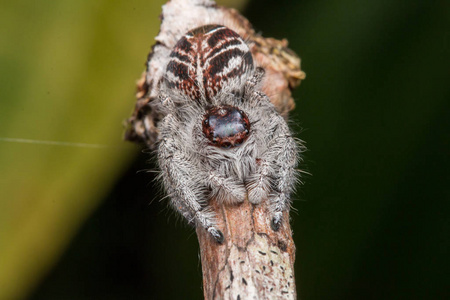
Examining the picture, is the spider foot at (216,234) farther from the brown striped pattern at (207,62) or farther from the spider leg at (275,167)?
the brown striped pattern at (207,62)

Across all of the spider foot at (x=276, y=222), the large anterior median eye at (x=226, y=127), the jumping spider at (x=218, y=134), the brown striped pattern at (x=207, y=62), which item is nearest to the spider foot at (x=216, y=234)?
the jumping spider at (x=218, y=134)

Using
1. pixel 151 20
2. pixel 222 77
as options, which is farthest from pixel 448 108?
pixel 151 20

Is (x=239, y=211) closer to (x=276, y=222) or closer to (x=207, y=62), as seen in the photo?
(x=276, y=222)

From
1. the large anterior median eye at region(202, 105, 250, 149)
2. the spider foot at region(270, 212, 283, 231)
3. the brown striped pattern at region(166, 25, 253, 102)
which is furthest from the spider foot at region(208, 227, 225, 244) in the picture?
the brown striped pattern at region(166, 25, 253, 102)

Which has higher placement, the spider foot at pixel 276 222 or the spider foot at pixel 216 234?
the spider foot at pixel 276 222

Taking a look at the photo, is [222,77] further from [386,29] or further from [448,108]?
[448,108]
